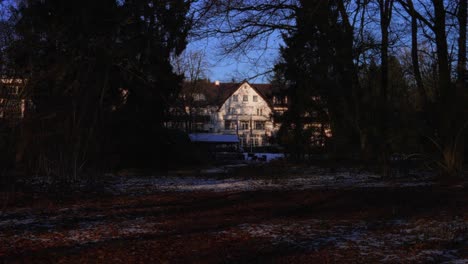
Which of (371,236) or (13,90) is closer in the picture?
(371,236)

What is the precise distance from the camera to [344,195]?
38.0 feet

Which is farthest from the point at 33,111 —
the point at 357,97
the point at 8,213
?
the point at 357,97

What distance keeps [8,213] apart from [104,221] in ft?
7.46

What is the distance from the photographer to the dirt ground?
5.90 meters

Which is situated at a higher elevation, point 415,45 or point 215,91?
point 215,91

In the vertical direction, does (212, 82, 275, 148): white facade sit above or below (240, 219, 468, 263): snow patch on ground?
above

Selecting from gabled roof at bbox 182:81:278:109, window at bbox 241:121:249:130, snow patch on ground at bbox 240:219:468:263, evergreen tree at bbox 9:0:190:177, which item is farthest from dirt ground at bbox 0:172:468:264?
window at bbox 241:121:249:130

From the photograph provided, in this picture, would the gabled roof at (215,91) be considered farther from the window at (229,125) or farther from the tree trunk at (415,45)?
the tree trunk at (415,45)

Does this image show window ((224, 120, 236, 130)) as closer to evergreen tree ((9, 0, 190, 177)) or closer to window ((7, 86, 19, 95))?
evergreen tree ((9, 0, 190, 177))

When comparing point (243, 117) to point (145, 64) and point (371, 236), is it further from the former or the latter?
point (371, 236)

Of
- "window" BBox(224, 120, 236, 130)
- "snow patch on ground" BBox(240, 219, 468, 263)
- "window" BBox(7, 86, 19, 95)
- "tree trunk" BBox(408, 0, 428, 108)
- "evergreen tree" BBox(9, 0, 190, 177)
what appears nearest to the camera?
"snow patch on ground" BBox(240, 219, 468, 263)

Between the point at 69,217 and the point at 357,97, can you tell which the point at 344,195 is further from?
the point at 357,97

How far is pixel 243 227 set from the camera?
310 inches

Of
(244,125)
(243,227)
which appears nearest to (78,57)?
(243,227)
